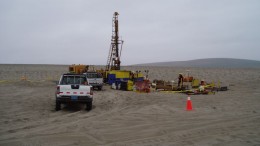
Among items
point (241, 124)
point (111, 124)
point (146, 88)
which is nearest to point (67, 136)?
point (111, 124)

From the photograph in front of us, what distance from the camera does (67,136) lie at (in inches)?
322

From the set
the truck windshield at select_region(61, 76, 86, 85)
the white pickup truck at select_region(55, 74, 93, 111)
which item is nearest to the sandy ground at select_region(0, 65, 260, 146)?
the white pickup truck at select_region(55, 74, 93, 111)

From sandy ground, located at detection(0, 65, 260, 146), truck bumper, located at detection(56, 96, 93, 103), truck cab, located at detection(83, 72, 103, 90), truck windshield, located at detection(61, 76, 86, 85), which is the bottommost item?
sandy ground, located at detection(0, 65, 260, 146)

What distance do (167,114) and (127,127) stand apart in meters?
3.26

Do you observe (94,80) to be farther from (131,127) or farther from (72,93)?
(131,127)

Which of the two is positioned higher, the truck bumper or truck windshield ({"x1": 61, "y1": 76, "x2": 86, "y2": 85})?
truck windshield ({"x1": 61, "y1": 76, "x2": 86, "y2": 85})

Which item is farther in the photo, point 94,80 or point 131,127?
point 94,80

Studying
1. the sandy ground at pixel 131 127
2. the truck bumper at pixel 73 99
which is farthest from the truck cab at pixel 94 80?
the truck bumper at pixel 73 99

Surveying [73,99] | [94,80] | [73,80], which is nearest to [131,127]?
[73,99]

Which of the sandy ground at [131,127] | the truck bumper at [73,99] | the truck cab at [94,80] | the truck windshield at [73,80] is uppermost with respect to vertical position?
the truck windshield at [73,80]

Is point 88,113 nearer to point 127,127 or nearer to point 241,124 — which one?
point 127,127

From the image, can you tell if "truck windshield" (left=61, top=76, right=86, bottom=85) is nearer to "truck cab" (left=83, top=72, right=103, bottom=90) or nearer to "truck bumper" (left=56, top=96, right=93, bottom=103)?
"truck bumper" (left=56, top=96, right=93, bottom=103)

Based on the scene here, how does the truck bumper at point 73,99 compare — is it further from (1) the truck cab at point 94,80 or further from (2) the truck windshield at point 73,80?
(1) the truck cab at point 94,80

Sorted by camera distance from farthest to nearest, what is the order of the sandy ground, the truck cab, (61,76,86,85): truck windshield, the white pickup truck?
the truck cab < (61,76,86,85): truck windshield < the white pickup truck < the sandy ground
